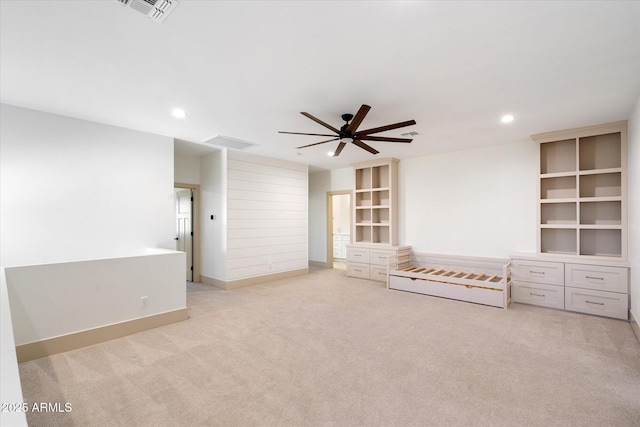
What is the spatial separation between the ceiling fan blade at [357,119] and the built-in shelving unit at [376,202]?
125 inches

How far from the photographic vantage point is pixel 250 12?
1938 mm

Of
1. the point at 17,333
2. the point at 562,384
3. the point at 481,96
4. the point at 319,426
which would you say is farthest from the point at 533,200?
the point at 17,333

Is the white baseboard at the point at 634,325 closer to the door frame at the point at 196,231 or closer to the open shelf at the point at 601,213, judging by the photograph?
the open shelf at the point at 601,213

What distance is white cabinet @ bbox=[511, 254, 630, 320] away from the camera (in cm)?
384

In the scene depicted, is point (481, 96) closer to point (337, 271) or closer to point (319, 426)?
point (319, 426)

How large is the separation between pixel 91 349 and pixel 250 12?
136 inches

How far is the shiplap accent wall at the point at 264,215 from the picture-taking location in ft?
18.5

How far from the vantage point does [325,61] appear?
2.52m

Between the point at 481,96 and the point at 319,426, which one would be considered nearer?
the point at 319,426

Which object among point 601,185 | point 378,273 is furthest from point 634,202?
point 378,273

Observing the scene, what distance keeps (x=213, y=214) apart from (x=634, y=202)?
633 cm

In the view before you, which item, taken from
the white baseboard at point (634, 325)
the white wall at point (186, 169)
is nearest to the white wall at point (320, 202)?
→ the white wall at point (186, 169)

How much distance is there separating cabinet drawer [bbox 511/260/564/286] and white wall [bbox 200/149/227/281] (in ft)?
16.1

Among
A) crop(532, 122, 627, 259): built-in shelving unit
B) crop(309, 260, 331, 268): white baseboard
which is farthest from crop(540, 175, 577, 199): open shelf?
crop(309, 260, 331, 268): white baseboard
